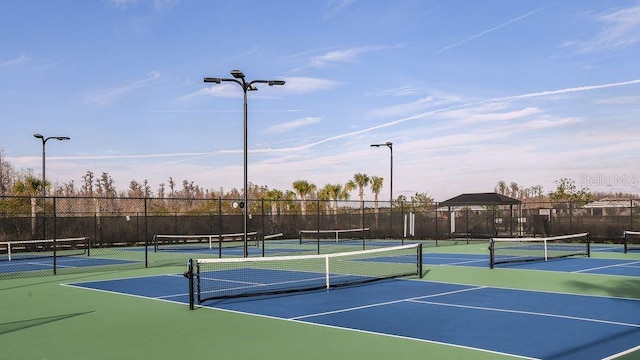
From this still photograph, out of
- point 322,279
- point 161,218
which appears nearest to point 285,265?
point 322,279

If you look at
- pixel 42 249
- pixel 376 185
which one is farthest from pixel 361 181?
pixel 42 249

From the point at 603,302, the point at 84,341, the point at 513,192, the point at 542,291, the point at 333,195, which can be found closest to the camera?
the point at 84,341

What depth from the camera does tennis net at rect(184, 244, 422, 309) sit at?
1379 cm

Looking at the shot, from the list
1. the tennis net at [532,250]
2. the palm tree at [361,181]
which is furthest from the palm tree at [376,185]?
the tennis net at [532,250]

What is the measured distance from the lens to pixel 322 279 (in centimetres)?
1683

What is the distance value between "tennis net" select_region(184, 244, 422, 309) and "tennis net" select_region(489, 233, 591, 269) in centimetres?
275

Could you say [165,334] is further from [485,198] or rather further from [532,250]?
[485,198]

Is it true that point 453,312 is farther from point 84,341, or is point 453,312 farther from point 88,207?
point 88,207

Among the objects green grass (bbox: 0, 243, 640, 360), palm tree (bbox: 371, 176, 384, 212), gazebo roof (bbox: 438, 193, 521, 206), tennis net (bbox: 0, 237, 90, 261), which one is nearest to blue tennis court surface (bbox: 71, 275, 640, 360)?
green grass (bbox: 0, 243, 640, 360)

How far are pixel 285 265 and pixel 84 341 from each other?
12.1 metres

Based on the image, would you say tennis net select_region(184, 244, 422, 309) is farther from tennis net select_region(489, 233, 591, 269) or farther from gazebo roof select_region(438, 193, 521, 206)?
gazebo roof select_region(438, 193, 521, 206)

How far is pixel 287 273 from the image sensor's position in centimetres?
1861

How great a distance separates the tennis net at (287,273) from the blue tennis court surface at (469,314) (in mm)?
567

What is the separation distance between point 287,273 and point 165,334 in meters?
9.03
